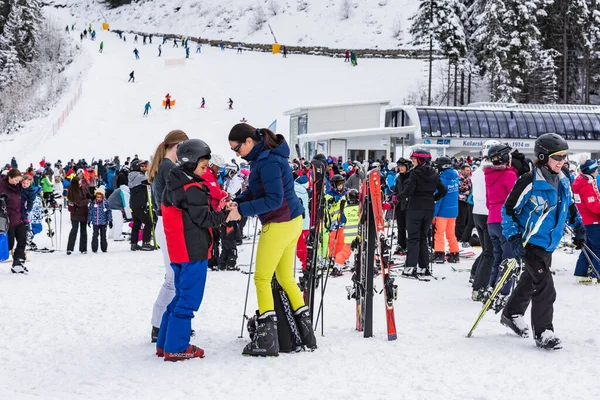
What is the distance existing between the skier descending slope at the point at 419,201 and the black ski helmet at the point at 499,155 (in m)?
1.90

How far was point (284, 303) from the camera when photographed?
195 inches

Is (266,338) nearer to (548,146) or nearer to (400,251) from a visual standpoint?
(548,146)

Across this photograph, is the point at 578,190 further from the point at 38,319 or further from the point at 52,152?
the point at 52,152

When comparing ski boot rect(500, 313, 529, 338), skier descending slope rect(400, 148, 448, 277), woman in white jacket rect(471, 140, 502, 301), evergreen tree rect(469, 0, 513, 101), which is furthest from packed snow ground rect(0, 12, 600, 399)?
evergreen tree rect(469, 0, 513, 101)

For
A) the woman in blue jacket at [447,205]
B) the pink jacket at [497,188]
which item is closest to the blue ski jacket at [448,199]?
the woman in blue jacket at [447,205]

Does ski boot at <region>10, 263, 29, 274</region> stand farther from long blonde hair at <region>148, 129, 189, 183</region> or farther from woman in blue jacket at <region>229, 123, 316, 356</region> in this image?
woman in blue jacket at <region>229, 123, 316, 356</region>

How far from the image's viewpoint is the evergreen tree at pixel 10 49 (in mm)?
62188

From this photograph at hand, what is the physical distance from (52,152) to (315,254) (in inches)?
1329

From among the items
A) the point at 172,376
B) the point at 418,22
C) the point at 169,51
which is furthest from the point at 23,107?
the point at 172,376

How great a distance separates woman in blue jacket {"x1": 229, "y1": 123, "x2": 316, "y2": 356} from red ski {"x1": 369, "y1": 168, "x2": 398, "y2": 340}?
90cm

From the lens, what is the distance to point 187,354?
471 centimetres

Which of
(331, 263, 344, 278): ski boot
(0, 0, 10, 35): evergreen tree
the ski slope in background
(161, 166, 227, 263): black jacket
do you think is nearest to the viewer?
(161, 166, 227, 263): black jacket

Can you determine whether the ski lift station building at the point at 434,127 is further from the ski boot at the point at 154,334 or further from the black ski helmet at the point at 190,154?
the black ski helmet at the point at 190,154

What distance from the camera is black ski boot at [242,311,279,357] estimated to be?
4785mm
